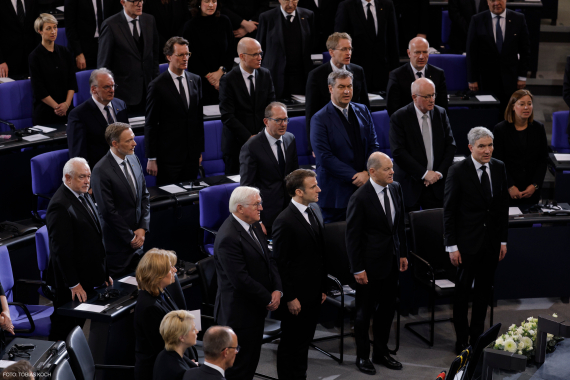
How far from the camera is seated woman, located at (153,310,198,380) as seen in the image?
12.8 feet

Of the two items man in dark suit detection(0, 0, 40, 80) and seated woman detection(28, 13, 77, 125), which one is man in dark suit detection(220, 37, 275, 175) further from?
man in dark suit detection(0, 0, 40, 80)

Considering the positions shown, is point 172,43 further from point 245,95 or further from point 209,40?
point 209,40

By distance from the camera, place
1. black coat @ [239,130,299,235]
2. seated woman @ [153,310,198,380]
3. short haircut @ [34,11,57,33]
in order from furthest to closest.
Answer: short haircut @ [34,11,57,33]
black coat @ [239,130,299,235]
seated woman @ [153,310,198,380]

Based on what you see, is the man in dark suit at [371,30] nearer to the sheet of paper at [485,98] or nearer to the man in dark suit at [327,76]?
the sheet of paper at [485,98]

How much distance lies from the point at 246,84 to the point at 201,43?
50.1 inches

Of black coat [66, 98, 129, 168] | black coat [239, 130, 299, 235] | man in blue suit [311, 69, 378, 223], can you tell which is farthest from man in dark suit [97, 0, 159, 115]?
man in blue suit [311, 69, 378, 223]

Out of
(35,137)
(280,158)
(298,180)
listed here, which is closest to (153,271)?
(298,180)

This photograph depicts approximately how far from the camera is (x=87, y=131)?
5977 mm

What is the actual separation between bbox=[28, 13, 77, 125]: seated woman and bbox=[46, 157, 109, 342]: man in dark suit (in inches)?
100

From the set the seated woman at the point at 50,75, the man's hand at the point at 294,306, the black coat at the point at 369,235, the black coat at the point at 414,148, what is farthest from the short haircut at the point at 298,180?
the seated woman at the point at 50,75

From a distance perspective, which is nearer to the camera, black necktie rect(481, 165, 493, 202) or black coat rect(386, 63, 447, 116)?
black necktie rect(481, 165, 493, 202)

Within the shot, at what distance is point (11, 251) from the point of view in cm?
571

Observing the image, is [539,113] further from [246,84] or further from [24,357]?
[24,357]

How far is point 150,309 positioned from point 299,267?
1.11m
